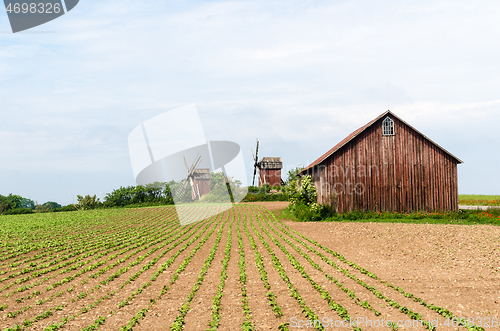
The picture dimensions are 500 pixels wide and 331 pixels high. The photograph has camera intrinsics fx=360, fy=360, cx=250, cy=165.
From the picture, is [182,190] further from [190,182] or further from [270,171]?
[270,171]

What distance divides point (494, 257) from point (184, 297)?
40.4ft

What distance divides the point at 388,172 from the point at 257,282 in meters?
A: 19.5

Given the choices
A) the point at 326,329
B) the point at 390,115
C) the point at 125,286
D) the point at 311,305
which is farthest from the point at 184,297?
the point at 390,115

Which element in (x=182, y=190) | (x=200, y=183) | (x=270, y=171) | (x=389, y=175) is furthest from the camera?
(x=200, y=183)

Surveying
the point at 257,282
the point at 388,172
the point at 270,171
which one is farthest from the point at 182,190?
the point at 257,282

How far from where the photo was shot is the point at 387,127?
27.4 metres

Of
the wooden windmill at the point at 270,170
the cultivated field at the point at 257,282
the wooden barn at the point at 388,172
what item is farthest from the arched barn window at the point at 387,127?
the wooden windmill at the point at 270,170

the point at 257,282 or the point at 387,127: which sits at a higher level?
the point at 387,127

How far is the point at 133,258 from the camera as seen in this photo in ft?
50.3

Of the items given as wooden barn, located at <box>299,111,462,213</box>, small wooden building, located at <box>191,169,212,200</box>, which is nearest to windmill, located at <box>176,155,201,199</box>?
small wooden building, located at <box>191,169,212,200</box>

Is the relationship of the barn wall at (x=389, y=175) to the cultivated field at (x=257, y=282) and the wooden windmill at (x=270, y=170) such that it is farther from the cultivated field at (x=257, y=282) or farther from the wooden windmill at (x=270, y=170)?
the wooden windmill at (x=270, y=170)

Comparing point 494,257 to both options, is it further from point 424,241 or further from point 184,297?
point 184,297

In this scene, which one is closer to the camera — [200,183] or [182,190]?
[182,190]

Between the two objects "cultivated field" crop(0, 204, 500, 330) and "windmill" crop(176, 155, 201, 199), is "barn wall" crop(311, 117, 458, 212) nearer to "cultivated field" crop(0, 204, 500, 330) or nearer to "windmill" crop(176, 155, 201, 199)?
"cultivated field" crop(0, 204, 500, 330)
